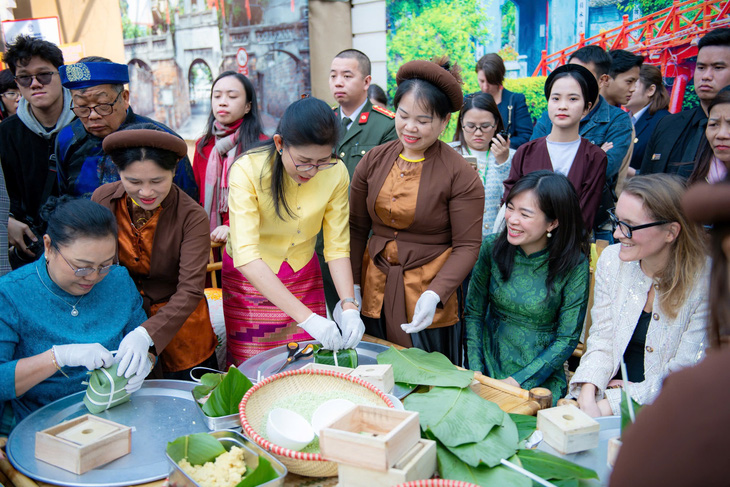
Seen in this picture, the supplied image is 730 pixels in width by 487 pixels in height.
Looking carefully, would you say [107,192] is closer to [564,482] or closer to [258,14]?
[564,482]

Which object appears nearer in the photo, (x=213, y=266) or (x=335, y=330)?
(x=335, y=330)

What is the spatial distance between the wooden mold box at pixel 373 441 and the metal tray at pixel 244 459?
0.13 metres

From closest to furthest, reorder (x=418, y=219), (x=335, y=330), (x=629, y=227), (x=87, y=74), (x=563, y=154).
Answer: (x=335, y=330)
(x=629, y=227)
(x=418, y=219)
(x=87, y=74)
(x=563, y=154)

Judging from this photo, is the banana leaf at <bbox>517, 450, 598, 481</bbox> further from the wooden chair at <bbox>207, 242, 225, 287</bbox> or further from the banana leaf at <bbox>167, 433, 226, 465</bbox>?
the wooden chair at <bbox>207, 242, 225, 287</bbox>

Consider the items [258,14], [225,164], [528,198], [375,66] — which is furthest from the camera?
[258,14]

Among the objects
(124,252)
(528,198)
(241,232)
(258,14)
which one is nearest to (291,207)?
(241,232)

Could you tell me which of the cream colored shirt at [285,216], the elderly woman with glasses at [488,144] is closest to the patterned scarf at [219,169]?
the cream colored shirt at [285,216]

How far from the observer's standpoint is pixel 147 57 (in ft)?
22.8

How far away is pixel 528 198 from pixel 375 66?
3.57 meters

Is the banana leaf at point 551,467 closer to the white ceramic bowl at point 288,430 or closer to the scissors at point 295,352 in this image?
the white ceramic bowl at point 288,430

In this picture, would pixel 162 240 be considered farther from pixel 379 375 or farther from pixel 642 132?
pixel 642 132

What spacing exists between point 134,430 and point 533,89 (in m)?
4.15

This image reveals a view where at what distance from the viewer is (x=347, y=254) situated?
212 centimetres

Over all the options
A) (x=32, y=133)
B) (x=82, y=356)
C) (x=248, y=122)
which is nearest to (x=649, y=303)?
(x=82, y=356)
